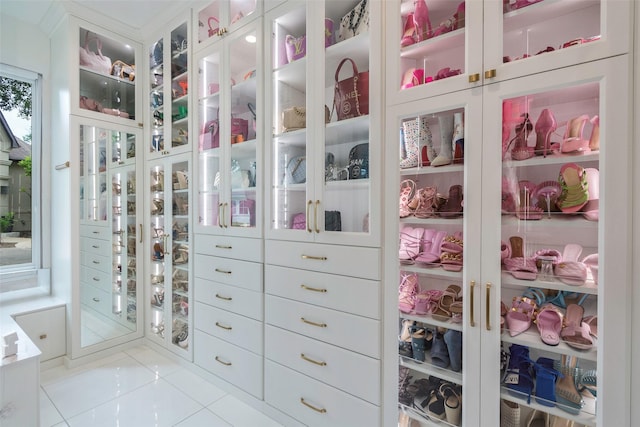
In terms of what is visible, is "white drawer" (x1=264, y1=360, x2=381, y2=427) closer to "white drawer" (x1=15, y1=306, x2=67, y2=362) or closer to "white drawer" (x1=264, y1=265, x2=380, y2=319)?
"white drawer" (x1=264, y1=265, x2=380, y2=319)

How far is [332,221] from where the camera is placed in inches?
62.9

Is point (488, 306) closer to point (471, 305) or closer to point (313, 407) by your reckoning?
point (471, 305)

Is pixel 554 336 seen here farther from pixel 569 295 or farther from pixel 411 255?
pixel 411 255

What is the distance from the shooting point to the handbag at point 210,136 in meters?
2.17

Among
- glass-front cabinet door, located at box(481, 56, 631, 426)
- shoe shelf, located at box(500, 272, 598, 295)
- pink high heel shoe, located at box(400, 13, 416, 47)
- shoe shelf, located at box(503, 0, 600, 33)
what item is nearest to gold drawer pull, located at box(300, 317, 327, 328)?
glass-front cabinet door, located at box(481, 56, 631, 426)

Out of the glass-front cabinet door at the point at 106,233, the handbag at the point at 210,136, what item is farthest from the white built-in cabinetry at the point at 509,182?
the glass-front cabinet door at the point at 106,233

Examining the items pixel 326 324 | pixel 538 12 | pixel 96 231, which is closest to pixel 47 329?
pixel 96 231

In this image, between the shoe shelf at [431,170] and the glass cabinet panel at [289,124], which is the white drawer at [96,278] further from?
the shoe shelf at [431,170]

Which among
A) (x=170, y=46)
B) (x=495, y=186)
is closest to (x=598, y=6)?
(x=495, y=186)

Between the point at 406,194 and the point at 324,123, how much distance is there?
1.91 ft

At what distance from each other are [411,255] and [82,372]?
273 cm

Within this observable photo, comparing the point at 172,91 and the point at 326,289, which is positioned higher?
the point at 172,91

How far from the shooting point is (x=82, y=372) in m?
2.35

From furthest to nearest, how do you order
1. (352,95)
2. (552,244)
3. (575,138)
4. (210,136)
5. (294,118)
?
(210,136) → (294,118) → (352,95) → (552,244) → (575,138)
